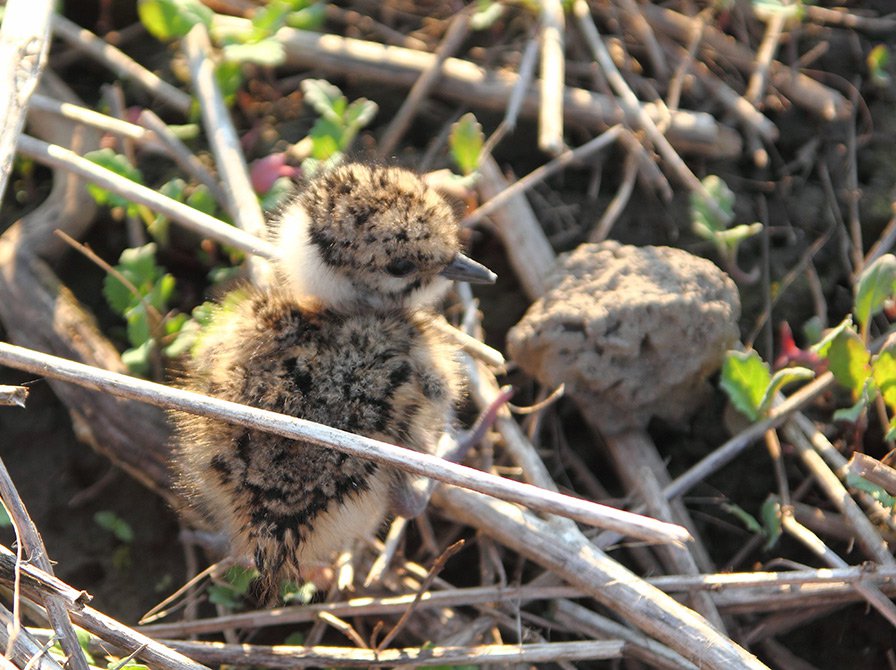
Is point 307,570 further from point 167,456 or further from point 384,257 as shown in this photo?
point 384,257

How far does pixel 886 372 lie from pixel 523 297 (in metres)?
1.24

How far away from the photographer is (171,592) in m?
3.12

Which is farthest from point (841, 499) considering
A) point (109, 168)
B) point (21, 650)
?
point (109, 168)

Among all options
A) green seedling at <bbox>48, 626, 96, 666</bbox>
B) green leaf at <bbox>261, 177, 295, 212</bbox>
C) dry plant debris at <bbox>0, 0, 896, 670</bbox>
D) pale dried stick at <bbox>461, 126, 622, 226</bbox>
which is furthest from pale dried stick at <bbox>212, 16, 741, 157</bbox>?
green seedling at <bbox>48, 626, 96, 666</bbox>

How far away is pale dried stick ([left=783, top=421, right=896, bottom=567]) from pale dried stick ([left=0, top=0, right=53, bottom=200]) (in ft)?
8.00

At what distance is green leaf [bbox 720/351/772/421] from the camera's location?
9.61 ft

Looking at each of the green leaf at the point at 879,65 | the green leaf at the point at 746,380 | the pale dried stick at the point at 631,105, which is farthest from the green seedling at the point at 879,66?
the green leaf at the point at 746,380

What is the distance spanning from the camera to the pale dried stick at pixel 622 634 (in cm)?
266

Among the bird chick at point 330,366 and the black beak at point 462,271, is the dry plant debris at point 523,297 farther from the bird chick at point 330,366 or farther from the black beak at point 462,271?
the black beak at point 462,271

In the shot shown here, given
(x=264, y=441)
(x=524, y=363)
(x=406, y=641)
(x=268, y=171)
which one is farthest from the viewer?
(x=268, y=171)

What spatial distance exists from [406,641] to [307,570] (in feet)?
1.50

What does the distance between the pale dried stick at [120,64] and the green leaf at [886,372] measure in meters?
2.61

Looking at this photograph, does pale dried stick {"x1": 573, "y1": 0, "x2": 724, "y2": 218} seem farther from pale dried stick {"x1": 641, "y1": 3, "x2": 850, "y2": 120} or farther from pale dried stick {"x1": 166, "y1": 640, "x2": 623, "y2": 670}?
pale dried stick {"x1": 166, "y1": 640, "x2": 623, "y2": 670}

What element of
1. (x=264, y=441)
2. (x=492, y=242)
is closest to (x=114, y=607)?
(x=264, y=441)
